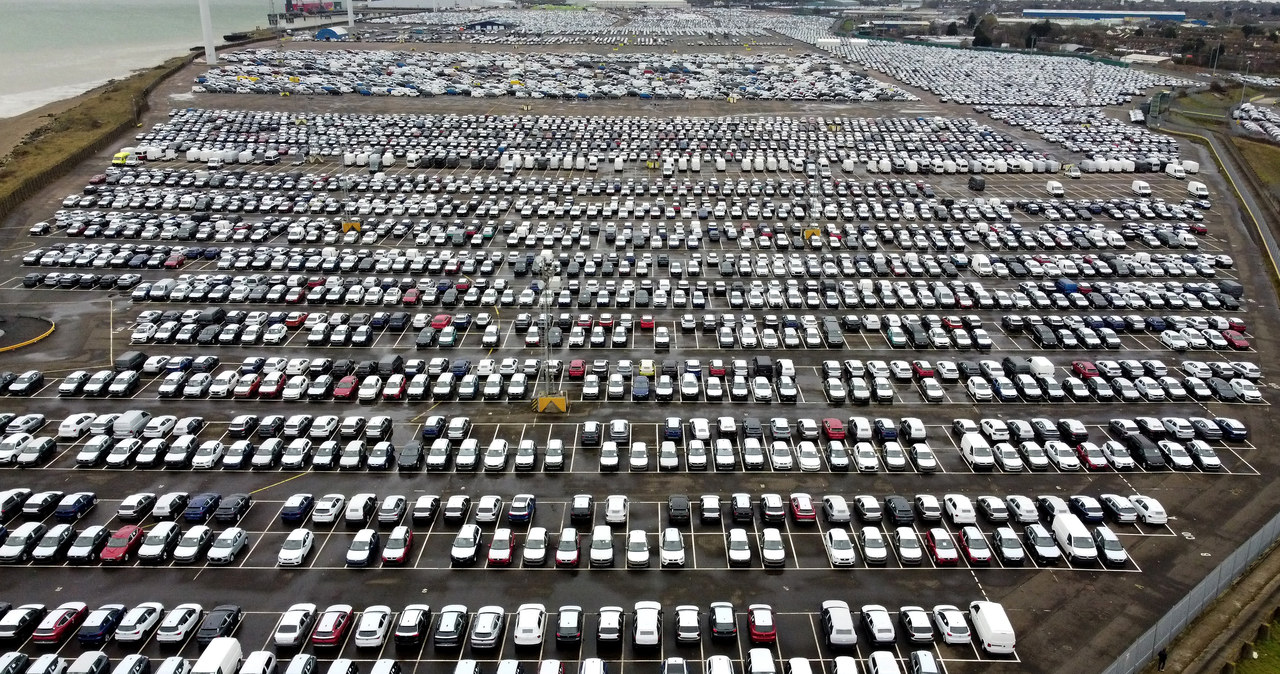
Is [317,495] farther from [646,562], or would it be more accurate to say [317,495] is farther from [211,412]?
[646,562]

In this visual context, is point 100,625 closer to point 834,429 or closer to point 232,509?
point 232,509

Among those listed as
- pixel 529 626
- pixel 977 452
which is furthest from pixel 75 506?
pixel 977 452

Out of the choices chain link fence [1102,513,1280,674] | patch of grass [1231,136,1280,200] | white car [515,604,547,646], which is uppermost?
patch of grass [1231,136,1280,200]

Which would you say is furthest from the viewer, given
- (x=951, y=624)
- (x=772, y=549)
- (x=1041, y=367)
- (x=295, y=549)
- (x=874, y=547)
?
(x=1041, y=367)

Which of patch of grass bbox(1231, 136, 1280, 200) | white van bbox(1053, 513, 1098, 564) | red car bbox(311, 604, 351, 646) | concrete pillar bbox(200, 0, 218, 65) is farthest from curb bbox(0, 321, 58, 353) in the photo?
concrete pillar bbox(200, 0, 218, 65)

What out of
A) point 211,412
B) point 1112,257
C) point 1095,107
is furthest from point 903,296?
A: point 1095,107

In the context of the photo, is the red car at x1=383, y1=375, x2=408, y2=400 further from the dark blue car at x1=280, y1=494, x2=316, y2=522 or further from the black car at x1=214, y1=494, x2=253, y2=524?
the black car at x1=214, y1=494, x2=253, y2=524
